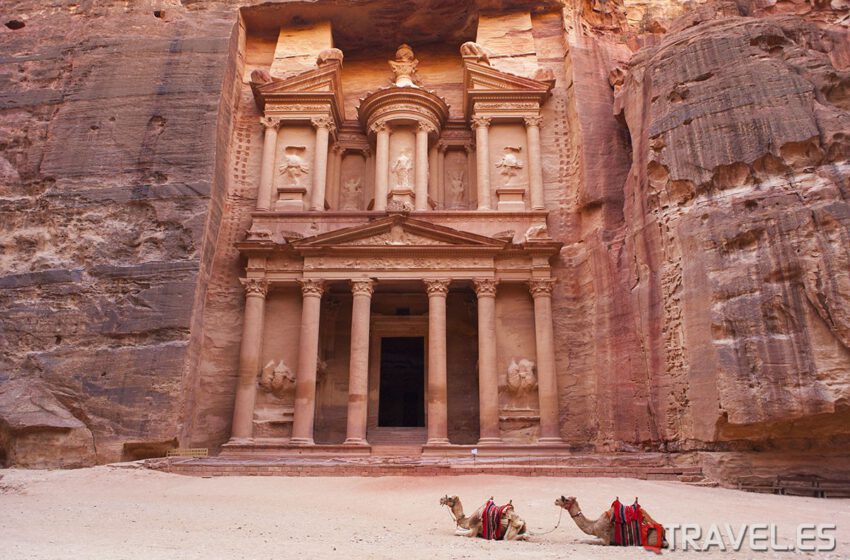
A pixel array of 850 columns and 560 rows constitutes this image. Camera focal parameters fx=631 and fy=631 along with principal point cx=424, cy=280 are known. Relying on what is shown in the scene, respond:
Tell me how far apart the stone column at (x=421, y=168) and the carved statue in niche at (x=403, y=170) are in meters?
0.25

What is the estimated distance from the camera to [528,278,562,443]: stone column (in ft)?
55.5

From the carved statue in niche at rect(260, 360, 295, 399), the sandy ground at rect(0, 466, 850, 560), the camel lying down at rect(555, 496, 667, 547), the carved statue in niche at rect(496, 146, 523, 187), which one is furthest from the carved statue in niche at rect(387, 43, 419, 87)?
the camel lying down at rect(555, 496, 667, 547)

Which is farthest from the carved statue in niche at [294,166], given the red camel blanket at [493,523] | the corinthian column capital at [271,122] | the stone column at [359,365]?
the red camel blanket at [493,523]

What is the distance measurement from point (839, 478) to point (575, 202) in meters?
10.4

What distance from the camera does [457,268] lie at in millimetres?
18422

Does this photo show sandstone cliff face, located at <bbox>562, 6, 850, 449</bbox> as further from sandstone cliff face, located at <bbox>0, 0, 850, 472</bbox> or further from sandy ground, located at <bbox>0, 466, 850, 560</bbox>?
sandy ground, located at <bbox>0, 466, 850, 560</bbox>

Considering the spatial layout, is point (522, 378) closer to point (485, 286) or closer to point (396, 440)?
point (485, 286)

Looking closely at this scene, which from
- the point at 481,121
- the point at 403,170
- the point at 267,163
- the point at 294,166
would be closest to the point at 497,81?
the point at 481,121

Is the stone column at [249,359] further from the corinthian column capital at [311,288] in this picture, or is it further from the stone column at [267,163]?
the stone column at [267,163]

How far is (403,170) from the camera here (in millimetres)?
20688

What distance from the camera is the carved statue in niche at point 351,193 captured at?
2200 centimetres

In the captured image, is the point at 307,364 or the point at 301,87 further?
the point at 301,87

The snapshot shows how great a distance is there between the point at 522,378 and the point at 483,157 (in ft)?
24.2

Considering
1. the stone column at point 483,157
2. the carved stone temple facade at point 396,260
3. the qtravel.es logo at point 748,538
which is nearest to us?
the qtravel.es logo at point 748,538
